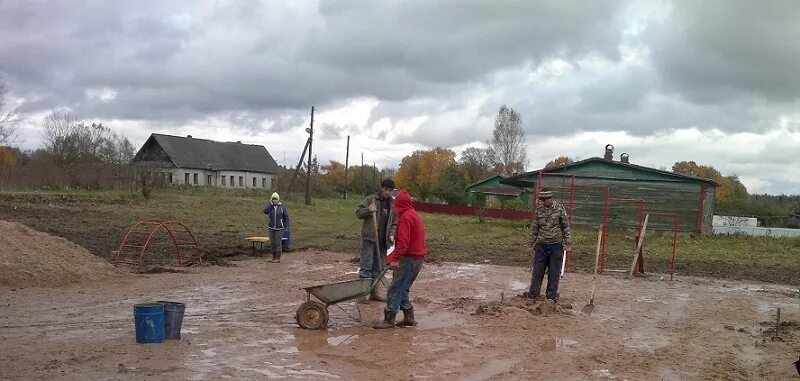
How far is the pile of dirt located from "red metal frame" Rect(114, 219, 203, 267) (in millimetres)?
870

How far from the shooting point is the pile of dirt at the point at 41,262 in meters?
11.4

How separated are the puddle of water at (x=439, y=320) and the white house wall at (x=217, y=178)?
55927 millimetres

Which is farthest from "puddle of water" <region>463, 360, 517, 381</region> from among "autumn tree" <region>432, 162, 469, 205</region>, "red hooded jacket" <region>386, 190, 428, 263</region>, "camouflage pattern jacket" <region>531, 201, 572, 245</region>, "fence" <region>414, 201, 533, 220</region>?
"autumn tree" <region>432, 162, 469, 205</region>

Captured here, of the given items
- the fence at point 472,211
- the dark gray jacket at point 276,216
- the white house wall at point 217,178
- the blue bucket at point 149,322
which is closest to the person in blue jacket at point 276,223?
the dark gray jacket at point 276,216

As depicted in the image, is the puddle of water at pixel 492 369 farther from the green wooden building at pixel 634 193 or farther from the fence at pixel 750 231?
the fence at pixel 750 231

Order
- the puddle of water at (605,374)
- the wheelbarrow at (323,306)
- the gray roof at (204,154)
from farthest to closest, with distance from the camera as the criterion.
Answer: the gray roof at (204,154) → the wheelbarrow at (323,306) → the puddle of water at (605,374)

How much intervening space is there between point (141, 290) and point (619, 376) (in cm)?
799

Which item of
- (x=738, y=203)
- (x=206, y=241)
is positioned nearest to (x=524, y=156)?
(x=738, y=203)

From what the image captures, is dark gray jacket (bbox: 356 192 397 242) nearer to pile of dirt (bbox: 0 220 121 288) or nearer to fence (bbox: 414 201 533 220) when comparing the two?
pile of dirt (bbox: 0 220 121 288)

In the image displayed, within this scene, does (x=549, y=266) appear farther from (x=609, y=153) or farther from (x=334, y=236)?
(x=609, y=153)

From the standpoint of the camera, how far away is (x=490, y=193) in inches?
1914

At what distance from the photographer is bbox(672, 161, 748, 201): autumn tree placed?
2827 inches

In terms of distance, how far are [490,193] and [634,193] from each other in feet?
54.4

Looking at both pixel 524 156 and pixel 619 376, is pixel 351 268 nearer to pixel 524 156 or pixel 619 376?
pixel 619 376
